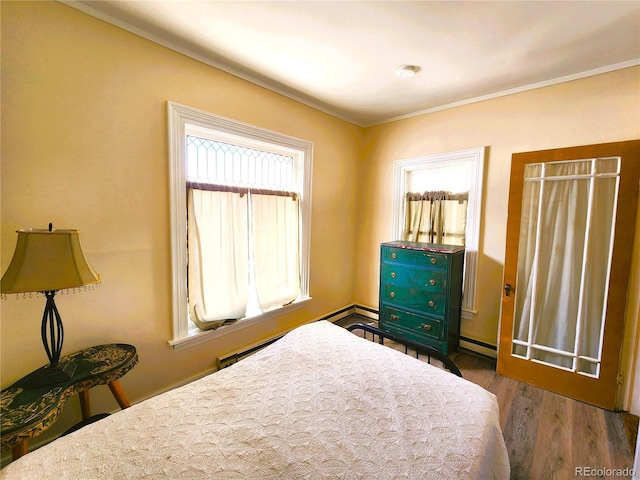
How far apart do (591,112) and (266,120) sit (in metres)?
2.74

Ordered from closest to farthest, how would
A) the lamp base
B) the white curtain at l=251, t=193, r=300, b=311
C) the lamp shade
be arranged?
the lamp shade, the lamp base, the white curtain at l=251, t=193, r=300, b=311

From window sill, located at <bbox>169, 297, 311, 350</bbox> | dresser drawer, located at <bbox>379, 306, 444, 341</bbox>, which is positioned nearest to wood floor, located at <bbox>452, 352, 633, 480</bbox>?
dresser drawer, located at <bbox>379, 306, 444, 341</bbox>

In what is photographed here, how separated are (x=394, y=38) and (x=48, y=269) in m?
2.40

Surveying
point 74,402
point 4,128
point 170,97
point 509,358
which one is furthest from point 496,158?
point 74,402

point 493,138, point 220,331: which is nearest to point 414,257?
point 493,138

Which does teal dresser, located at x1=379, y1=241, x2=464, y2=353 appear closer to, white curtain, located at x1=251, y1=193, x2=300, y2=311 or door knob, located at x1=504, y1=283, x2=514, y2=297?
door knob, located at x1=504, y1=283, x2=514, y2=297

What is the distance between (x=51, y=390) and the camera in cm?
129

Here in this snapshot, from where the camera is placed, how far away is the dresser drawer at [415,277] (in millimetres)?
2562

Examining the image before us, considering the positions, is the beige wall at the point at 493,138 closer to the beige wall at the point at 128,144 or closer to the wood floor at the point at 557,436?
the beige wall at the point at 128,144

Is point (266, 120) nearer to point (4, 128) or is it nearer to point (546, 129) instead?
point (4, 128)

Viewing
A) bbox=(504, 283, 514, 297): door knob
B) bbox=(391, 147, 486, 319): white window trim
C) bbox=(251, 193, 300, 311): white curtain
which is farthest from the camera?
bbox=(391, 147, 486, 319): white window trim

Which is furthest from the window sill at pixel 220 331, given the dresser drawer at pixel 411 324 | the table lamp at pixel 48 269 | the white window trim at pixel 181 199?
the dresser drawer at pixel 411 324

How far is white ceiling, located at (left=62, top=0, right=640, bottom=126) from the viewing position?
152cm

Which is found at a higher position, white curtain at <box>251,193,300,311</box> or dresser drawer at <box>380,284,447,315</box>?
white curtain at <box>251,193,300,311</box>
